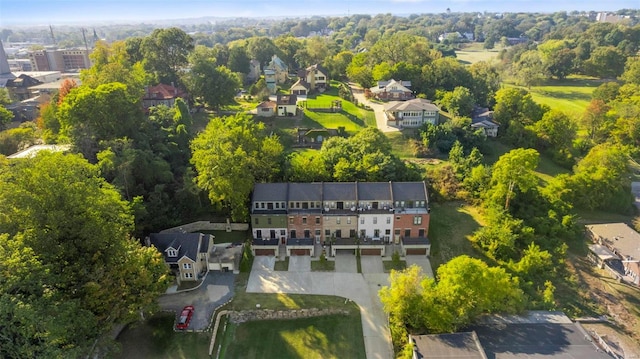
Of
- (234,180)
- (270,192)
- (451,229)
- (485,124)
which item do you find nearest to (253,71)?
(485,124)

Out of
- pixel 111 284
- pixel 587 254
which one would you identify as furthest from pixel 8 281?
pixel 587 254

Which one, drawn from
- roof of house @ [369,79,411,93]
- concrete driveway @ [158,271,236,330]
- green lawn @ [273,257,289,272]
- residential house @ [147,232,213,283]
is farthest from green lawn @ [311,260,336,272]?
roof of house @ [369,79,411,93]

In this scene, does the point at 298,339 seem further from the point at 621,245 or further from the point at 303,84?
the point at 303,84

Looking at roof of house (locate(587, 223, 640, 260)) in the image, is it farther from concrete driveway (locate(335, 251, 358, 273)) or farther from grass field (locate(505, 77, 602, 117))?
grass field (locate(505, 77, 602, 117))

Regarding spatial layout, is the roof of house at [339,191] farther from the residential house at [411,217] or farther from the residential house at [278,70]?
the residential house at [278,70]

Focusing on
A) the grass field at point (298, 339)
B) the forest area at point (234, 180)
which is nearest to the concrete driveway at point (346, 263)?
the grass field at point (298, 339)

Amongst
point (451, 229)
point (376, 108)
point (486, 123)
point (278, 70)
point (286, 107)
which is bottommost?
point (451, 229)
